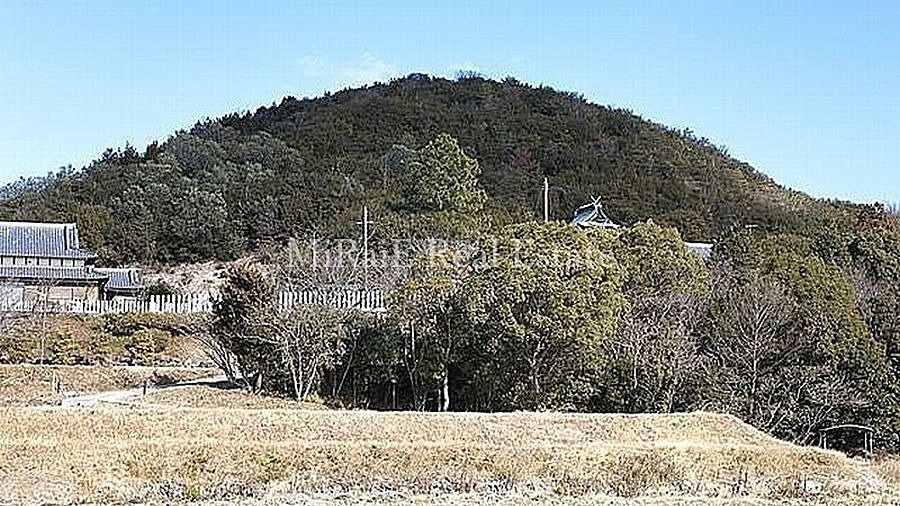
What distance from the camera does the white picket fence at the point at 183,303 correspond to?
80.7ft

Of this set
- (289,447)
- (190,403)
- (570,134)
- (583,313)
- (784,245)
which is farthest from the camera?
(570,134)

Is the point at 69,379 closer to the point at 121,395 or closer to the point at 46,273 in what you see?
the point at 121,395

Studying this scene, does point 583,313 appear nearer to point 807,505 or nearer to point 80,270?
point 807,505

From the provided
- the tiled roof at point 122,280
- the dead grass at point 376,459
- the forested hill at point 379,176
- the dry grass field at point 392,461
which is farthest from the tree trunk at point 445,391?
the forested hill at point 379,176

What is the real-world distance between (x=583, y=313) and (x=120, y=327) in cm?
1397

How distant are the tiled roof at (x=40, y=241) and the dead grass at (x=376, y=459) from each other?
64.5ft

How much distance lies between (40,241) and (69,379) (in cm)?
1478

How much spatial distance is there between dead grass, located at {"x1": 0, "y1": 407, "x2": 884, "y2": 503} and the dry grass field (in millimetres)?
25

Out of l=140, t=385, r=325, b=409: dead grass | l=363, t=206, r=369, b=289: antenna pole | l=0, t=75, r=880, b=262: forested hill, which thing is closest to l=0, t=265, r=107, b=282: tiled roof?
l=0, t=75, r=880, b=262: forested hill

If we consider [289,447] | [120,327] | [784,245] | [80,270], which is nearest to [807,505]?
[289,447]

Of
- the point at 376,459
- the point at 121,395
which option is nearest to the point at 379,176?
the point at 121,395

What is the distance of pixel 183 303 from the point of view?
109ft

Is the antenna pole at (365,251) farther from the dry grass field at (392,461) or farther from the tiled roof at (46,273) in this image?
the dry grass field at (392,461)

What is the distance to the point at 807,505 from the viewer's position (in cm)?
1486
